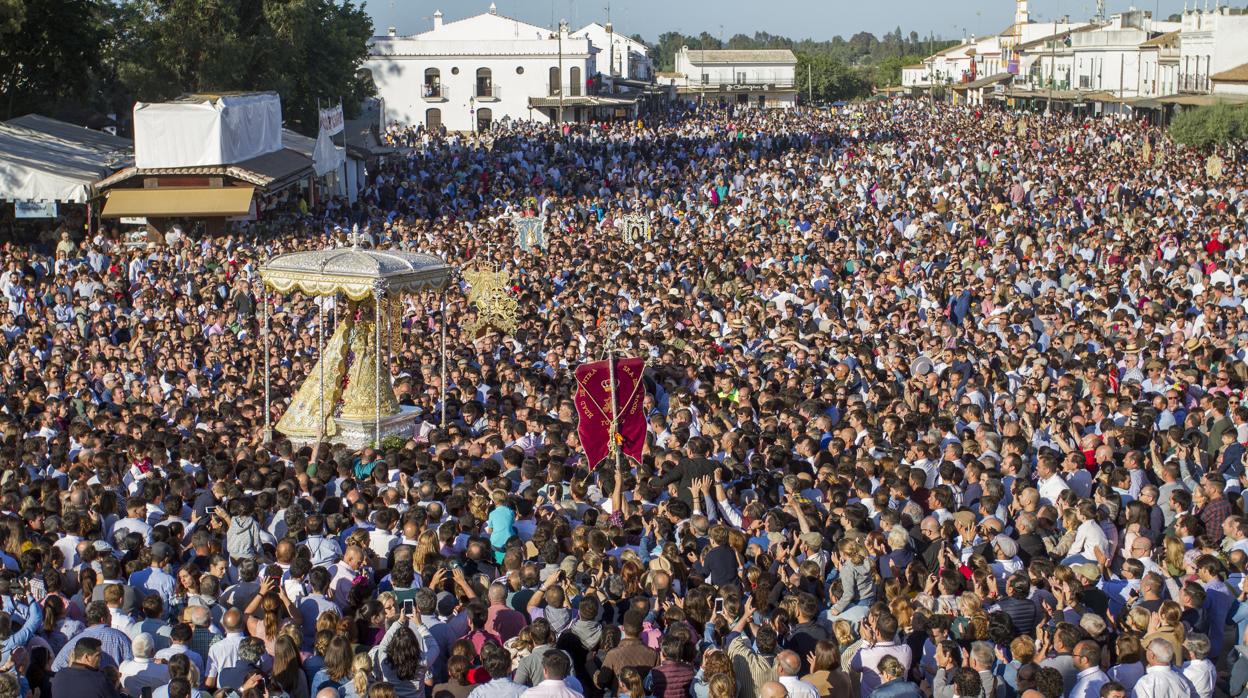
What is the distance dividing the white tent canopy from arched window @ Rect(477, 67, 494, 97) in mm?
42671

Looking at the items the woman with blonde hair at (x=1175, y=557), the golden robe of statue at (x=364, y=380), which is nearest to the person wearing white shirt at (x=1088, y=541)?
the woman with blonde hair at (x=1175, y=557)

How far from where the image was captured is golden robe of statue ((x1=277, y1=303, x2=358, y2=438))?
494 inches

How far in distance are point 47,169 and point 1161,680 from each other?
22154 mm

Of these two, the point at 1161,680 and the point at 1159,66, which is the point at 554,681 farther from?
the point at 1159,66

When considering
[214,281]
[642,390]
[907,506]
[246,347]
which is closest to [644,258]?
[214,281]

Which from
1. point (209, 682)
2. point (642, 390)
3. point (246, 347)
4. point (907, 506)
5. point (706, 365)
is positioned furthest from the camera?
point (246, 347)

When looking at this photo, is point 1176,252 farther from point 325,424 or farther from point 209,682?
point 209,682

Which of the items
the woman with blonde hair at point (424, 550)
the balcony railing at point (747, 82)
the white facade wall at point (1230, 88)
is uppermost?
the balcony railing at point (747, 82)

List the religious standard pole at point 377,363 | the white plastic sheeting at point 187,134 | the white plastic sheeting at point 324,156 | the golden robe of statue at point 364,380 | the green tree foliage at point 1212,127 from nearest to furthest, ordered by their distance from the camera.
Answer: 1. the religious standard pole at point 377,363
2. the golden robe of statue at point 364,380
3. the white plastic sheeting at point 187,134
4. the white plastic sheeting at point 324,156
5. the green tree foliage at point 1212,127

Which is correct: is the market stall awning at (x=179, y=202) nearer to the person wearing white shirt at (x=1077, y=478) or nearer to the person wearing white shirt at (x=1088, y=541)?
the person wearing white shirt at (x=1077, y=478)

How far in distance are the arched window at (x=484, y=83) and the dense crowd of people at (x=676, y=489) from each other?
49941 mm

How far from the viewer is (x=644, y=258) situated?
20.3 metres

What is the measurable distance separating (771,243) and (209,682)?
15.9 meters

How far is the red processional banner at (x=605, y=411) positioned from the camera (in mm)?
9875
